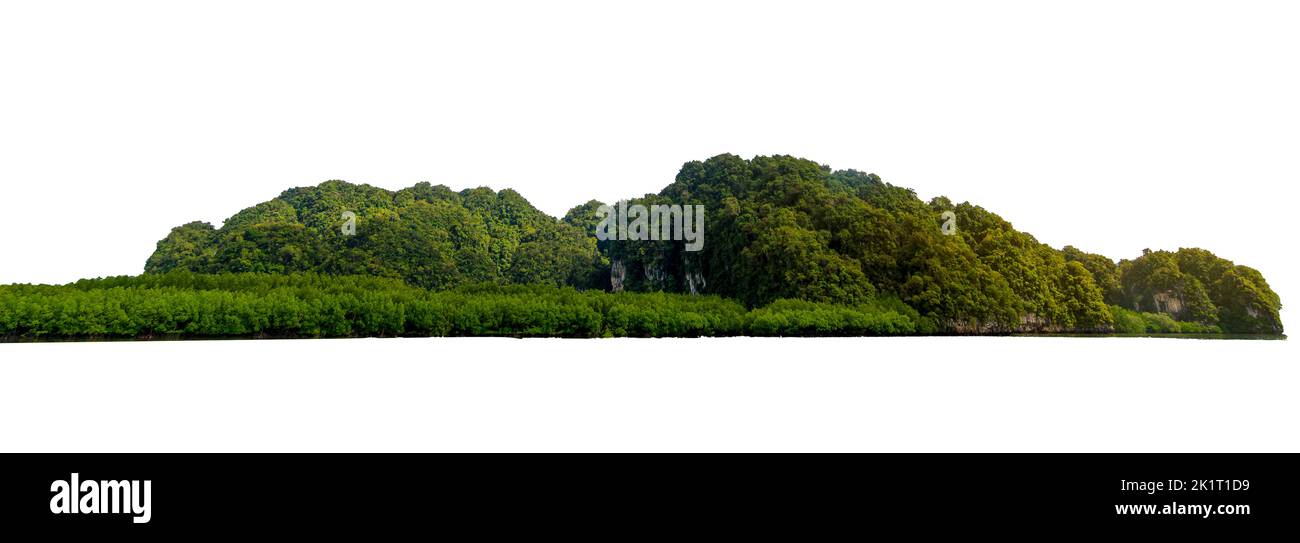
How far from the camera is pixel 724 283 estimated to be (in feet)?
114

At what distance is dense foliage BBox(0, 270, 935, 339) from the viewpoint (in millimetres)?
20375

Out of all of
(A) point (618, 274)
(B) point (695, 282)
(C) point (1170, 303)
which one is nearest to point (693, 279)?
(B) point (695, 282)

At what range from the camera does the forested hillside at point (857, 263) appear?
31.5 m

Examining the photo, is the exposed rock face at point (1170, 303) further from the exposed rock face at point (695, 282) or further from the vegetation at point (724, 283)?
the exposed rock face at point (695, 282)

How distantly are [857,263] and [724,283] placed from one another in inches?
249

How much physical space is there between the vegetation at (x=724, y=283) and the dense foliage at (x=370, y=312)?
0.06 m

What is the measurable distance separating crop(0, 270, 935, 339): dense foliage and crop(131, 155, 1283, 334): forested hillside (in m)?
1.83

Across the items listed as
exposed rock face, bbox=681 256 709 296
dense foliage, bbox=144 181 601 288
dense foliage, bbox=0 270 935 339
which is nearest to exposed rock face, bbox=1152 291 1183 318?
dense foliage, bbox=0 270 935 339

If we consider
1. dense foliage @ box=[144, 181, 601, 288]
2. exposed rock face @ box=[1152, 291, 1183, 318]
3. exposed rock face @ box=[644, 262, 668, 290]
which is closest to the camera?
exposed rock face @ box=[1152, 291, 1183, 318]

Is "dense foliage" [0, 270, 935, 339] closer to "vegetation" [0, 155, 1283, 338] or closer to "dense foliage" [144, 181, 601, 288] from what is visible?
"vegetation" [0, 155, 1283, 338]

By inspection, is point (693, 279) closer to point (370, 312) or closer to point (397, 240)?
point (397, 240)

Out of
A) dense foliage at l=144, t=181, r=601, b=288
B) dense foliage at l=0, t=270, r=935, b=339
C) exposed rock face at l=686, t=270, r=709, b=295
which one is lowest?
dense foliage at l=0, t=270, r=935, b=339

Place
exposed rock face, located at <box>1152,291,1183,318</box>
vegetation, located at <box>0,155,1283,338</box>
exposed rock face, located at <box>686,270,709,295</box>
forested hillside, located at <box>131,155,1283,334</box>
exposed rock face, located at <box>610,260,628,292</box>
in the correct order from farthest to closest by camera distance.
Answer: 1. exposed rock face, located at <box>610,260,628,292</box>
2. exposed rock face, located at <box>686,270,709,295</box>
3. exposed rock face, located at <box>1152,291,1183,318</box>
4. forested hillside, located at <box>131,155,1283,334</box>
5. vegetation, located at <box>0,155,1283,338</box>

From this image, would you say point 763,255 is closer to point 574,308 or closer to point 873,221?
point 873,221
